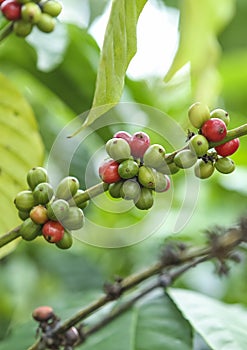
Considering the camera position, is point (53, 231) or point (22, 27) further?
point (22, 27)

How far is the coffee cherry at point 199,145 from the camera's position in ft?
2.16

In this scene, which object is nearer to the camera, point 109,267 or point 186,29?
point 186,29

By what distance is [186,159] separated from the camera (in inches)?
25.7

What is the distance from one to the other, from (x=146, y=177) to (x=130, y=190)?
21 millimetres

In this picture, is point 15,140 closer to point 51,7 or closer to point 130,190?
point 51,7

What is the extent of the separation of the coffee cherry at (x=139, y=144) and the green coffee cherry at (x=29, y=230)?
126 millimetres

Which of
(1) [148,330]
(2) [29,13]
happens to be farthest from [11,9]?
(1) [148,330]

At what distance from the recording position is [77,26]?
4.90ft

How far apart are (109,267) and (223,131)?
128 cm

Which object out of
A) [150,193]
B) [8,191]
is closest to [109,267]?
[8,191]

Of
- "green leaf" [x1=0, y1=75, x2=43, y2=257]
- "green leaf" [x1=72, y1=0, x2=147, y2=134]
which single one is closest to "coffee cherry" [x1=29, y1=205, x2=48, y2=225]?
"green leaf" [x1=72, y1=0, x2=147, y2=134]

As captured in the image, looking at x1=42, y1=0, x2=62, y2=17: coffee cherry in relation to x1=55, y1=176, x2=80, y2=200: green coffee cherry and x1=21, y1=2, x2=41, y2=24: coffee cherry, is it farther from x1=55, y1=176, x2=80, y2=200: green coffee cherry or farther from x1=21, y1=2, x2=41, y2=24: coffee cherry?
x1=55, y1=176, x2=80, y2=200: green coffee cherry

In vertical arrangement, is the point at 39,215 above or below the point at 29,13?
below

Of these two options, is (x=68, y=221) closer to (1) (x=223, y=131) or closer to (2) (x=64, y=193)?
(2) (x=64, y=193)
